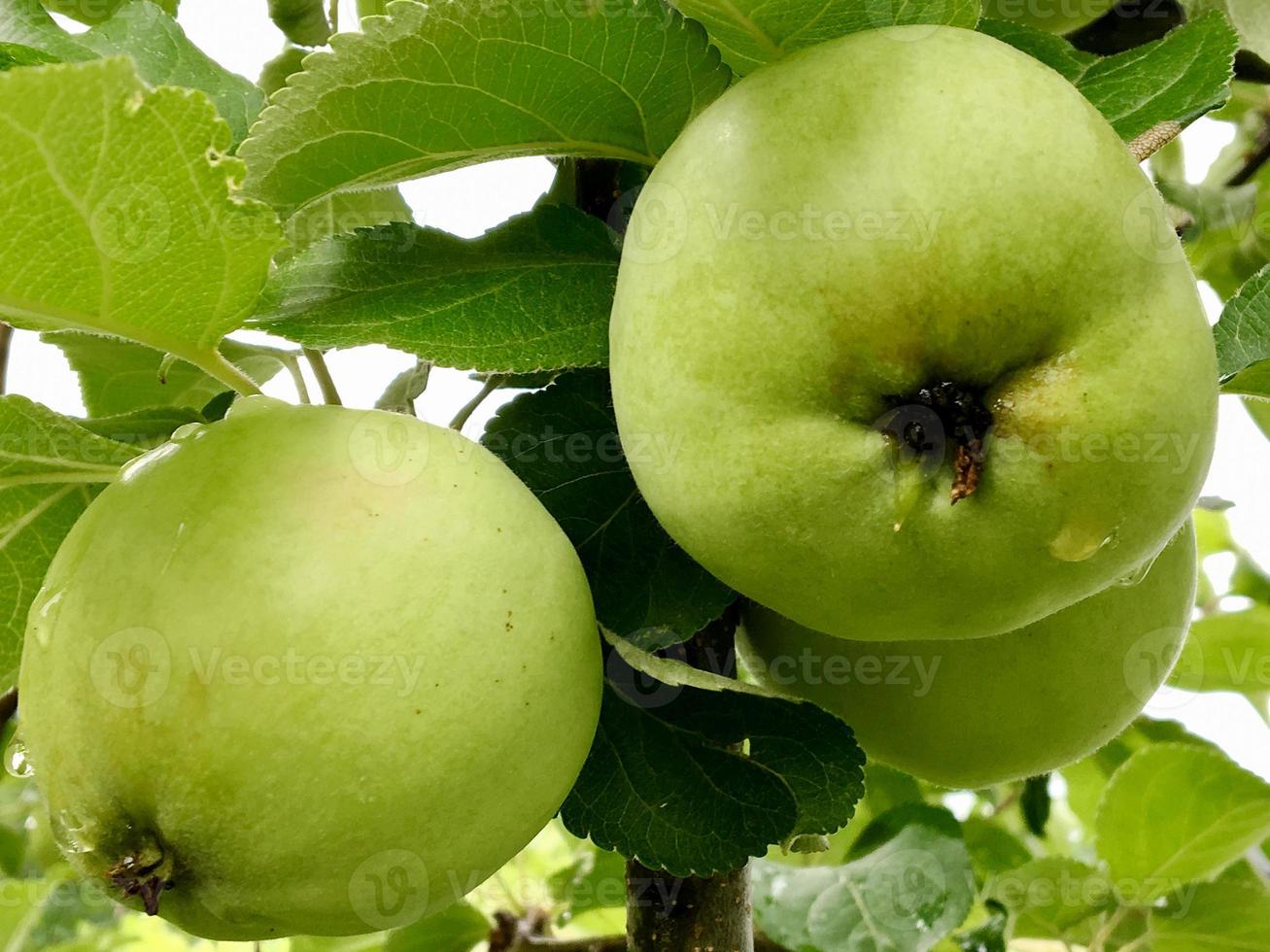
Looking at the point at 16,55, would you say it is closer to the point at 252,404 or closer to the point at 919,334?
the point at 252,404

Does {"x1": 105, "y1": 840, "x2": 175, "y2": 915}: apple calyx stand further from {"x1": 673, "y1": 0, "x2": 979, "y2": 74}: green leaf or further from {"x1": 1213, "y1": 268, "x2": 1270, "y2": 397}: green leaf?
{"x1": 1213, "y1": 268, "x2": 1270, "y2": 397}: green leaf

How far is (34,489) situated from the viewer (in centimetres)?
90

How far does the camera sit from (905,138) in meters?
0.63

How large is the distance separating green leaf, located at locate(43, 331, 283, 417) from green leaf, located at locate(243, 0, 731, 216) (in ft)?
1.35

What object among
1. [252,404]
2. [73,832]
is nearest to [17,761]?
[73,832]

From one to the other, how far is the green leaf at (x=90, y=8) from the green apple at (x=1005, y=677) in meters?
0.81

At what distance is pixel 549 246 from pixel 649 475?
24cm

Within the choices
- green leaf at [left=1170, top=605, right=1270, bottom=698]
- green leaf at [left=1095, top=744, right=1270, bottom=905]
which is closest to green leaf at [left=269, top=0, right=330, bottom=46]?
green leaf at [left=1095, top=744, right=1270, bottom=905]

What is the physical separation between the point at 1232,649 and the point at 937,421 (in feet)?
4.15

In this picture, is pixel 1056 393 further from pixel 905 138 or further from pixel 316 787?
pixel 316 787

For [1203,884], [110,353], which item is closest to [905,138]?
[110,353]

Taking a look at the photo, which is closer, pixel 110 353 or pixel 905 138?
pixel 905 138

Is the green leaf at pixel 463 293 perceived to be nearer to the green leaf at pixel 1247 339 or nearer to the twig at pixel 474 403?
the twig at pixel 474 403

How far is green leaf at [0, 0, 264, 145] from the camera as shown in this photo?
1.00 metres
